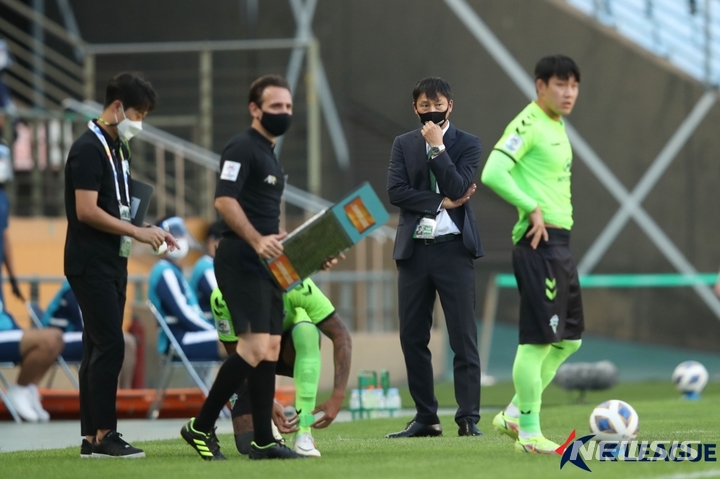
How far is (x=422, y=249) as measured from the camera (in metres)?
7.79

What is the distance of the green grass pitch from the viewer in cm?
543

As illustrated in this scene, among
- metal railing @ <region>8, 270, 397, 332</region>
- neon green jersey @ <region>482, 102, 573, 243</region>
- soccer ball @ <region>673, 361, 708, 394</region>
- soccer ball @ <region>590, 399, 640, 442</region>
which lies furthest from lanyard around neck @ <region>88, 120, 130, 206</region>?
metal railing @ <region>8, 270, 397, 332</region>

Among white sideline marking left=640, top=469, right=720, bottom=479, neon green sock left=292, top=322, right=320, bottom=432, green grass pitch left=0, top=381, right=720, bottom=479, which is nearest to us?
white sideline marking left=640, top=469, right=720, bottom=479

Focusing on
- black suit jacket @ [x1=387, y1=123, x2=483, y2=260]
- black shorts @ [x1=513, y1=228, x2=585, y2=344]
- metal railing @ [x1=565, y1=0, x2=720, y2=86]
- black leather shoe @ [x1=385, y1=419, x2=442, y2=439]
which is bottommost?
black leather shoe @ [x1=385, y1=419, x2=442, y2=439]

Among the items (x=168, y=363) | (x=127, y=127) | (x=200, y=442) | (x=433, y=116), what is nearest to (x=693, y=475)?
(x=200, y=442)

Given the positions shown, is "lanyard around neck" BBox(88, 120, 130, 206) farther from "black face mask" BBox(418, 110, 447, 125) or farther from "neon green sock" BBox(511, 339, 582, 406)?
"neon green sock" BBox(511, 339, 582, 406)

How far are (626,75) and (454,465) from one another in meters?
12.3

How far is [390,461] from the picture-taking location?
601cm

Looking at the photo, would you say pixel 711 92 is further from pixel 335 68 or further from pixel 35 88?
pixel 35 88

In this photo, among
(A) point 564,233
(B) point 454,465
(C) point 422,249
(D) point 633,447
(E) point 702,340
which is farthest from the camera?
(E) point 702,340

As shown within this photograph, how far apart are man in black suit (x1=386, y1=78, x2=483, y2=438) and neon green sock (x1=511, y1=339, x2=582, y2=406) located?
2.05 feet

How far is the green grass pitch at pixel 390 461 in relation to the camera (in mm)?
5426

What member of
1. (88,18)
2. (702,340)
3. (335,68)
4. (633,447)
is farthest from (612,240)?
(633,447)

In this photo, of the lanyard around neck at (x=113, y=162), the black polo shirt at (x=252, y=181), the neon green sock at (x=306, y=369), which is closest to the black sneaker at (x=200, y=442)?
the neon green sock at (x=306, y=369)
